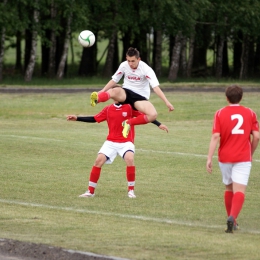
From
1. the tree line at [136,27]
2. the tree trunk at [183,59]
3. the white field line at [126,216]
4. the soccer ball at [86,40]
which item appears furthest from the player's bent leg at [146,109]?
the tree trunk at [183,59]

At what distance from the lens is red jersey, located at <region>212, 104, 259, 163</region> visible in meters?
9.70

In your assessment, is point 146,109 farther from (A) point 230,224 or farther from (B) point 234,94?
(A) point 230,224

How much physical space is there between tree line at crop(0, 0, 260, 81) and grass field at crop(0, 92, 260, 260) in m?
20.7

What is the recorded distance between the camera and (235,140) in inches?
385

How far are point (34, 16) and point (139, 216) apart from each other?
120 feet

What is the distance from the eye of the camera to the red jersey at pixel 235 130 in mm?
9703

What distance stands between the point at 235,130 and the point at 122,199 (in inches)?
134

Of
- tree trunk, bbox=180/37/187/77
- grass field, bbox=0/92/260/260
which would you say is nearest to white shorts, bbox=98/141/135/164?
grass field, bbox=0/92/260/260

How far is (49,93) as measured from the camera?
3941cm

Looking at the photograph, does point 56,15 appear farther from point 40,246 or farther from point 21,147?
point 40,246

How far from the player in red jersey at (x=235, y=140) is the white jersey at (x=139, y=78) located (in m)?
3.58

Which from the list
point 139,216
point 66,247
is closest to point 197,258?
point 66,247

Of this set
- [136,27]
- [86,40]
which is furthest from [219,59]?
[86,40]

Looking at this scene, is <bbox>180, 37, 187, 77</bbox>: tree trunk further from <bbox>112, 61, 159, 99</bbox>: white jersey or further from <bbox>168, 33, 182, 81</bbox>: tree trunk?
<bbox>112, 61, 159, 99</bbox>: white jersey
